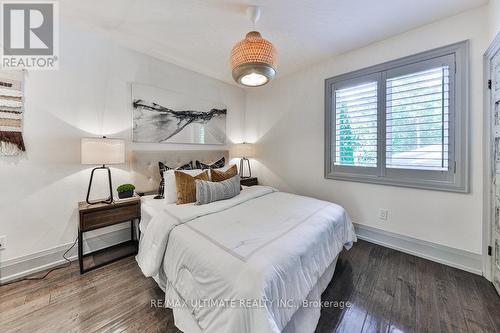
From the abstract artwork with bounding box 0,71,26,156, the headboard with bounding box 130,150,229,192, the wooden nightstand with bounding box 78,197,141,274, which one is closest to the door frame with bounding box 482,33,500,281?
the headboard with bounding box 130,150,229,192

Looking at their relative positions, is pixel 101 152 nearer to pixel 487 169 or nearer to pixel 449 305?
pixel 449 305

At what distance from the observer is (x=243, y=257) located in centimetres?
112

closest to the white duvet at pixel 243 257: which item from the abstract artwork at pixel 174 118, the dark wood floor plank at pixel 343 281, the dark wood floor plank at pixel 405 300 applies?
the dark wood floor plank at pixel 343 281

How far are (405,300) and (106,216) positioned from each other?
9.29 ft

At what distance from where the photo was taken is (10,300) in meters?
1.62

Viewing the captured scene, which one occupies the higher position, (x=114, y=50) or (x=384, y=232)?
(x=114, y=50)

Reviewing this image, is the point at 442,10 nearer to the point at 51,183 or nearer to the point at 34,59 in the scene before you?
the point at 34,59

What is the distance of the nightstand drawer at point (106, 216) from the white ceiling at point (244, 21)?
195 centimetres

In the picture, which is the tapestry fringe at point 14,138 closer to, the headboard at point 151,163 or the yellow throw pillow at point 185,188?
the headboard at point 151,163

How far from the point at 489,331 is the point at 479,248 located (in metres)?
0.93

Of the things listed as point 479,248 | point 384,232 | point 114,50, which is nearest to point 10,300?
point 114,50

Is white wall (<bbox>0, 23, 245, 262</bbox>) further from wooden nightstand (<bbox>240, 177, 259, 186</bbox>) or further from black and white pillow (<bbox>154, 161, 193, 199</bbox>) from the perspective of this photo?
wooden nightstand (<bbox>240, 177, 259, 186</bbox>)

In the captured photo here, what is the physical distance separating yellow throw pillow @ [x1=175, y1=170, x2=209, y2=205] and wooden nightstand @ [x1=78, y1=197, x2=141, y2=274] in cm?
56

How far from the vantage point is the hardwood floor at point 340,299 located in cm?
138
